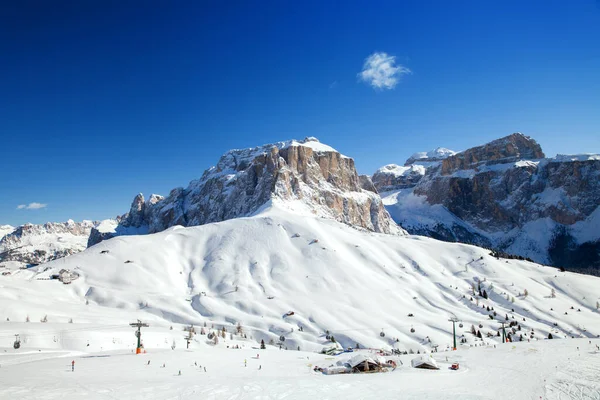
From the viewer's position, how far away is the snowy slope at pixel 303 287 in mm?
87688

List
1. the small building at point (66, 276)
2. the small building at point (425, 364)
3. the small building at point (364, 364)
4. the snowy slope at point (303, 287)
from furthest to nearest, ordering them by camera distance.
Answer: the small building at point (66, 276), the snowy slope at point (303, 287), the small building at point (425, 364), the small building at point (364, 364)

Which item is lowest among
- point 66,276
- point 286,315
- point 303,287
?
point 286,315

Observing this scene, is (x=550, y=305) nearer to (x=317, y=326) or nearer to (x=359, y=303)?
(x=359, y=303)

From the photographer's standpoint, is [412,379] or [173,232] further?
[173,232]

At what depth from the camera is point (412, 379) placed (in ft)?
105

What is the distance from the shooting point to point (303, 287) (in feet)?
376

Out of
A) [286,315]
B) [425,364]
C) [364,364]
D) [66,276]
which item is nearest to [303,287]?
[286,315]

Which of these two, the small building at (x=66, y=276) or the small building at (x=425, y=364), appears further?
the small building at (x=66, y=276)

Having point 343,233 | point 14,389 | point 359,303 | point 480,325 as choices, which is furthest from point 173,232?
point 14,389

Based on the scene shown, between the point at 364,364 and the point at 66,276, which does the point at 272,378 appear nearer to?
the point at 364,364

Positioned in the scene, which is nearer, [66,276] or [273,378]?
[273,378]

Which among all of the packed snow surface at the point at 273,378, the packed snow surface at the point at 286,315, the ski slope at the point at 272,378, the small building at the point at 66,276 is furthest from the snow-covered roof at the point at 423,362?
the small building at the point at 66,276

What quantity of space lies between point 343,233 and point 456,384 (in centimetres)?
13137

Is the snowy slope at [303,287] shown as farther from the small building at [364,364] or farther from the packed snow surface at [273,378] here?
the small building at [364,364]
